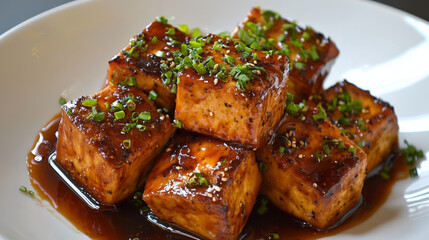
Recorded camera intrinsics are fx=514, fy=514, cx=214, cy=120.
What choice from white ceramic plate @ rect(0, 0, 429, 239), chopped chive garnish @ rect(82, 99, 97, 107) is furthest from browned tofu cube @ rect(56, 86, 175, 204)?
white ceramic plate @ rect(0, 0, 429, 239)

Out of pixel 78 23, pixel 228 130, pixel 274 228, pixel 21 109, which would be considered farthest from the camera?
pixel 78 23

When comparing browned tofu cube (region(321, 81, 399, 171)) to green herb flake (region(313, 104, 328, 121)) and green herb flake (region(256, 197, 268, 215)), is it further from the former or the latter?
green herb flake (region(256, 197, 268, 215))

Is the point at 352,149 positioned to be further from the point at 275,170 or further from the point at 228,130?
the point at 228,130

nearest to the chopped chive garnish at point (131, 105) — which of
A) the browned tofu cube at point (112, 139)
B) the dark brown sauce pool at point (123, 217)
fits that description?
the browned tofu cube at point (112, 139)

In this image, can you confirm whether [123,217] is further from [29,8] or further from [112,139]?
[29,8]

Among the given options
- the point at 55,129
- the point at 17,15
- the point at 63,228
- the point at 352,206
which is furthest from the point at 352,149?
the point at 17,15

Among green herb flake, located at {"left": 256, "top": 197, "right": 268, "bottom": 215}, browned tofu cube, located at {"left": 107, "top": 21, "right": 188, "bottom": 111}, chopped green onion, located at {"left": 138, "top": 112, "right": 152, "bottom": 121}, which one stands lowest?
green herb flake, located at {"left": 256, "top": 197, "right": 268, "bottom": 215}

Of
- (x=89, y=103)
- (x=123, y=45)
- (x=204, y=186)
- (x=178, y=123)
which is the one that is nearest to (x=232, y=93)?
(x=178, y=123)
